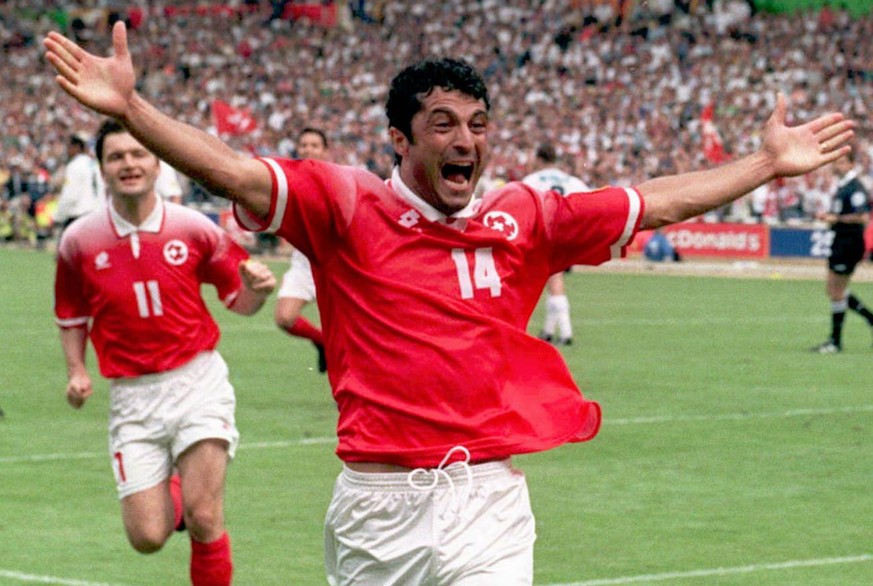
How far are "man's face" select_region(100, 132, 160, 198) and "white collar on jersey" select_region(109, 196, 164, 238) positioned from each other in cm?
11

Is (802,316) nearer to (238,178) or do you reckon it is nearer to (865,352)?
(865,352)

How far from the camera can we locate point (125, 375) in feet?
27.1

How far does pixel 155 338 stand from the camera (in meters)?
8.30

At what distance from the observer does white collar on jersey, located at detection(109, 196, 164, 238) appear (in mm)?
8461

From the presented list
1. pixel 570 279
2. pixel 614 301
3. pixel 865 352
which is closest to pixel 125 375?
pixel 865 352

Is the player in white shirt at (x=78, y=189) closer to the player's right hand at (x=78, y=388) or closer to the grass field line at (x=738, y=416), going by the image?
the grass field line at (x=738, y=416)

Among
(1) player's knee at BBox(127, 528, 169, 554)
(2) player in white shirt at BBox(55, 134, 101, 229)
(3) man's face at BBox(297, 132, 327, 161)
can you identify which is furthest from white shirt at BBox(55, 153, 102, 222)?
(1) player's knee at BBox(127, 528, 169, 554)

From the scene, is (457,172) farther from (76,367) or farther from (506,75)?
(506,75)

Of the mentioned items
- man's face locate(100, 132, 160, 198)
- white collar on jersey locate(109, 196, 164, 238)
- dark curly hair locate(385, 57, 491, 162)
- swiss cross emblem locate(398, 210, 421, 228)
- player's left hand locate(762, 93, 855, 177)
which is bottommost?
white collar on jersey locate(109, 196, 164, 238)

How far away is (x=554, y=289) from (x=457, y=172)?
1478cm

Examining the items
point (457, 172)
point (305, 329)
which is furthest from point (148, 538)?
point (305, 329)

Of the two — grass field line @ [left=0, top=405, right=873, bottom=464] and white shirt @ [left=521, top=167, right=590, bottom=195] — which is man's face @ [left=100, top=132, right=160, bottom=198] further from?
white shirt @ [left=521, top=167, right=590, bottom=195]

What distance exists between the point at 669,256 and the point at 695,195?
30215 mm

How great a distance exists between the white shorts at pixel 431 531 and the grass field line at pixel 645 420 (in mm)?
7618
